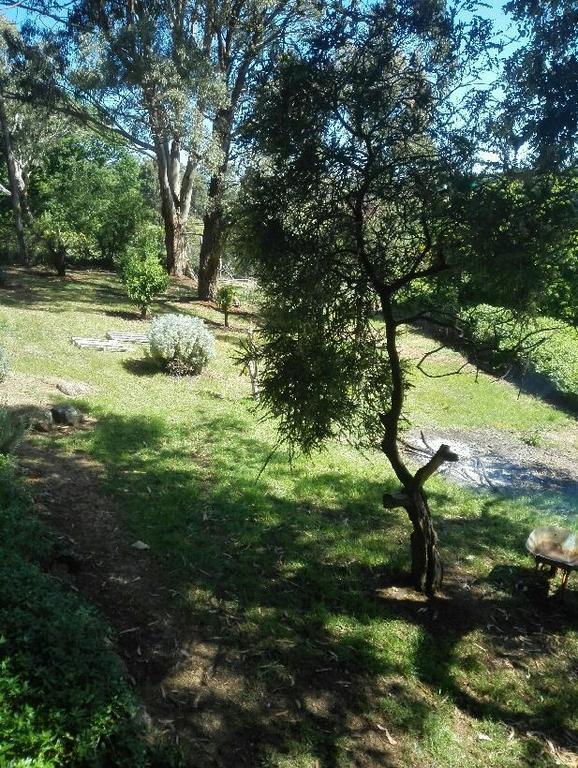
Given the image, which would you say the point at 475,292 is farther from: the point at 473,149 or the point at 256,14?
the point at 256,14

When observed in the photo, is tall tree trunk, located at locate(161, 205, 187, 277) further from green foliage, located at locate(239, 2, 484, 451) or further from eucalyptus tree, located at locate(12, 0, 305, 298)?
green foliage, located at locate(239, 2, 484, 451)

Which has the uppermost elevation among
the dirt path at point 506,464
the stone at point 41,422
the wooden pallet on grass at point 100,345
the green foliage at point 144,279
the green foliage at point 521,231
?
the green foliage at point 521,231

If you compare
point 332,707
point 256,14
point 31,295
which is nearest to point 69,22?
point 256,14

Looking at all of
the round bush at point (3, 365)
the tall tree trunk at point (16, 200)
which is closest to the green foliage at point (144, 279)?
the round bush at point (3, 365)

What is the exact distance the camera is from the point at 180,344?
1332 cm

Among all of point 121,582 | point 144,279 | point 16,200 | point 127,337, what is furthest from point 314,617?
point 16,200

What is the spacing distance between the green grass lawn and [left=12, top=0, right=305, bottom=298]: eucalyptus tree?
7748mm

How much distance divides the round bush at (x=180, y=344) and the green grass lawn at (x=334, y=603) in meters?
1.88

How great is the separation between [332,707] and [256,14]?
18.1 m

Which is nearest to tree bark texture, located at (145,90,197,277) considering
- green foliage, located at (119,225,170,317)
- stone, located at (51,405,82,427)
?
green foliage, located at (119,225,170,317)

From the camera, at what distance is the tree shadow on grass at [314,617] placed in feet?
15.0

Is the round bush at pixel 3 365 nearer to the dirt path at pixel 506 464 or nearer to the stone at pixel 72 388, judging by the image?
the stone at pixel 72 388

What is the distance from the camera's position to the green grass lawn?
15.1 feet

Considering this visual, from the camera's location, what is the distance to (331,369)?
17.9ft
